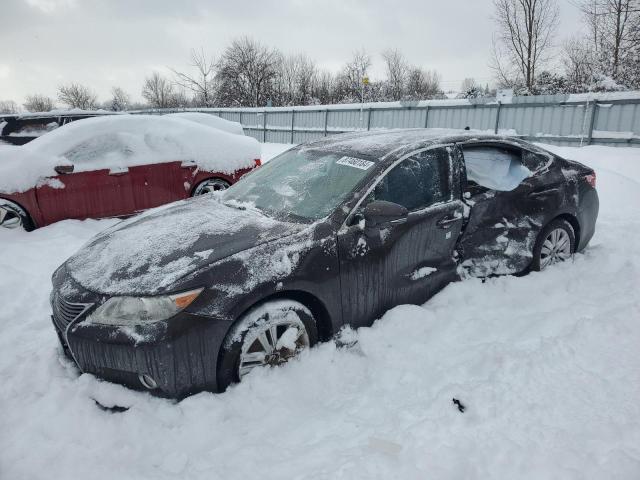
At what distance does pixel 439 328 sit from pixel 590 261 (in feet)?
6.93

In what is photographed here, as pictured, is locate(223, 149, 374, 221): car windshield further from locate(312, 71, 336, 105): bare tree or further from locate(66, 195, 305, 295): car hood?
locate(312, 71, 336, 105): bare tree

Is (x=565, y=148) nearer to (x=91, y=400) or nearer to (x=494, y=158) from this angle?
(x=494, y=158)

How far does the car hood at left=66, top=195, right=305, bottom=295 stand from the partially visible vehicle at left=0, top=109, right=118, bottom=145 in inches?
355

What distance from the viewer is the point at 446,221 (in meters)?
3.30

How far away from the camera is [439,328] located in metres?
3.10

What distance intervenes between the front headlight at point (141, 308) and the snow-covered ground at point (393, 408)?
414 mm

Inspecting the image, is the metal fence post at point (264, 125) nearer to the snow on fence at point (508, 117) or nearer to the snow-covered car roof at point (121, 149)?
the snow on fence at point (508, 117)

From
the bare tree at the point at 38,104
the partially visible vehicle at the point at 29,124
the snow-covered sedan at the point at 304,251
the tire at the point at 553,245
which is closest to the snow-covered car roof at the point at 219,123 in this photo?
the partially visible vehicle at the point at 29,124

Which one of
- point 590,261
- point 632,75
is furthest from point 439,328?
point 632,75

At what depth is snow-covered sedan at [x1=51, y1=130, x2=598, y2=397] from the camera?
2.31m

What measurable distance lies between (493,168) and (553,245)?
95 centimetres

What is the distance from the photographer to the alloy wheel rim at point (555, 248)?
393 cm

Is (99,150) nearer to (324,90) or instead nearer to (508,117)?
(508,117)

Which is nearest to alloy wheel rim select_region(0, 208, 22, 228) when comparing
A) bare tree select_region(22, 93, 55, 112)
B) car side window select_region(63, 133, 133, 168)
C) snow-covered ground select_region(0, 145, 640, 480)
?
car side window select_region(63, 133, 133, 168)
